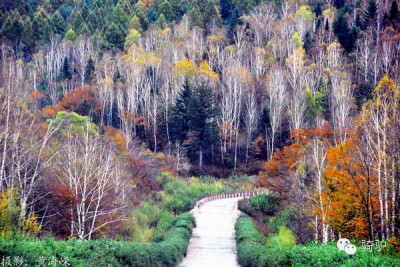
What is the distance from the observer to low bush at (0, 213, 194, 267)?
926 cm

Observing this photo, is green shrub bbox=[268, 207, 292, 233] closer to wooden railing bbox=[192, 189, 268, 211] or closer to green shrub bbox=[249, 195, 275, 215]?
green shrub bbox=[249, 195, 275, 215]

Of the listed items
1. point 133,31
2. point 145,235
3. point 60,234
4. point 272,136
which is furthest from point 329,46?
point 60,234

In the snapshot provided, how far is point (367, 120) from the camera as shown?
18.8m

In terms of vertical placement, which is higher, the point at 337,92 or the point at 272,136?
the point at 337,92

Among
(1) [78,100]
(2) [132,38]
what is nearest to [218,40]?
(2) [132,38]

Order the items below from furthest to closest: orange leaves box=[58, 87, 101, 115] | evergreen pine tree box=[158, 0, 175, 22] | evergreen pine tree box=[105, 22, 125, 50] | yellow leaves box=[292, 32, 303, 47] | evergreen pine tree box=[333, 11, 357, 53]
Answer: evergreen pine tree box=[158, 0, 175, 22]
evergreen pine tree box=[105, 22, 125, 50]
evergreen pine tree box=[333, 11, 357, 53]
yellow leaves box=[292, 32, 303, 47]
orange leaves box=[58, 87, 101, 115]

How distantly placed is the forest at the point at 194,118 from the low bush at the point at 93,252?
13cm

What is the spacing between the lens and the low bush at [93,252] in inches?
364

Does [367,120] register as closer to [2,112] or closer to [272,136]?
[2,112]

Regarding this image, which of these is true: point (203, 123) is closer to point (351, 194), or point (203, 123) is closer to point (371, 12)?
point (371, 12)

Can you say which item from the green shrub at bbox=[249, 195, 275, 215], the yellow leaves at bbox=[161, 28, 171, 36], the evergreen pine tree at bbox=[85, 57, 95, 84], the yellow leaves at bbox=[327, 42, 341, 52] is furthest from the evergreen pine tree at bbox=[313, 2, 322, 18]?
the green shrub at bbox=[249, 195, 275, 215]

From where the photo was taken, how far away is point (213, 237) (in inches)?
1077

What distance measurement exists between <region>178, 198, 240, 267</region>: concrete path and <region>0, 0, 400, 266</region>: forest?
1168 millimetres

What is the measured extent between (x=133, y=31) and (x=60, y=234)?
212 feet
